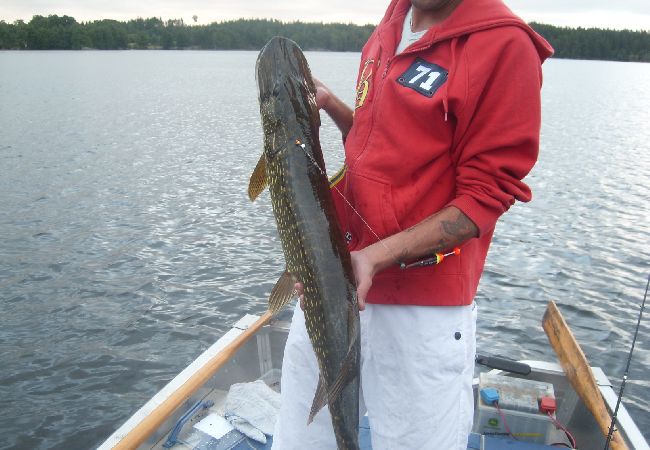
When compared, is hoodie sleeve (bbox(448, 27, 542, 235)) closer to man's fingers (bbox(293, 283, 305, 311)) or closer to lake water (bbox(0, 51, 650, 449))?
man's fingers (bbox(293, 283, 305, 311))

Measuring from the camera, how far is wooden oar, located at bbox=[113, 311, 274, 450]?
3.16 meters

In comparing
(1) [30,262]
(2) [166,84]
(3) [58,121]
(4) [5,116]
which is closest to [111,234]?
(1) [30,262]

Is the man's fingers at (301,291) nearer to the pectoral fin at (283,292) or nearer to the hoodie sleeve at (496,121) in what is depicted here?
the pectoral fin at (283,292)

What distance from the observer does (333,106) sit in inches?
107

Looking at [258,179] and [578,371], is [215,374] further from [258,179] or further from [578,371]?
[578,371]

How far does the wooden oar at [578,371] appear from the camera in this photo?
352cm

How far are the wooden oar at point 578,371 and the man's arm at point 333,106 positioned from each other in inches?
97.0

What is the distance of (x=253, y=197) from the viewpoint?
8.87 feet

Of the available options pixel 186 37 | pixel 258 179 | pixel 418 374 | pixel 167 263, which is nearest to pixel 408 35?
pixel 258 179

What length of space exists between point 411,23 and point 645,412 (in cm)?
664

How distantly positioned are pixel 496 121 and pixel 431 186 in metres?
0.36

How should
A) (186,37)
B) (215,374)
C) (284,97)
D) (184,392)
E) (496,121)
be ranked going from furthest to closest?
(186,37) < (215,374) < (184,392) < (284,97) < (496,121)

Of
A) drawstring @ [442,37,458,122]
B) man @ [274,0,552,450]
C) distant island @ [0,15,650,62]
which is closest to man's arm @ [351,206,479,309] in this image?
man @ [274,0,552,450]

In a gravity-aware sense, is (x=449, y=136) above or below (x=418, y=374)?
above
